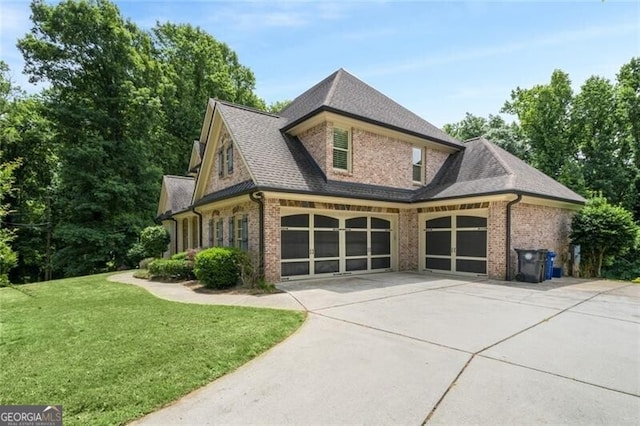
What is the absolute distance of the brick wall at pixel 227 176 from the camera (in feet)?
40.7

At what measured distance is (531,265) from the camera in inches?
430

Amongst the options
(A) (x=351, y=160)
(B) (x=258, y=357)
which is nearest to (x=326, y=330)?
(B) (x=258, y=357)

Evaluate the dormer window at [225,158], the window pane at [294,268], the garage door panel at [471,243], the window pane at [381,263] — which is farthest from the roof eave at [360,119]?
the window pane at [294,268]

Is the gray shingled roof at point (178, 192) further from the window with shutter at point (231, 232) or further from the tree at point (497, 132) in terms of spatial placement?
the tree at point (497, 132)

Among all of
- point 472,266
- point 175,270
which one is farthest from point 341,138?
point 175,270

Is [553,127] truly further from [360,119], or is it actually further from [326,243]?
[326,243]

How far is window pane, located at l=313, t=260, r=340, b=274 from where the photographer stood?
38.6 ft

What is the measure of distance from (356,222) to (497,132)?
74.7 feet

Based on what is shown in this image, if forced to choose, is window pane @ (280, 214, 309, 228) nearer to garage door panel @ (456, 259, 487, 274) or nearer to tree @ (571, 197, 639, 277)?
garage door panel @ (456, 259, 487, 274)

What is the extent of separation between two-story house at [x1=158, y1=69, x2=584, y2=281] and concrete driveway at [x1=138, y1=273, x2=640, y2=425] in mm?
4249

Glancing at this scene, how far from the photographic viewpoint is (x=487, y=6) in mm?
6676

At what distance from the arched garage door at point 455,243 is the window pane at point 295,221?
214 inches

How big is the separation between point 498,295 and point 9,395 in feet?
31.3

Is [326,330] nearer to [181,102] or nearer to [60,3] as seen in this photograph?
[60,3]
